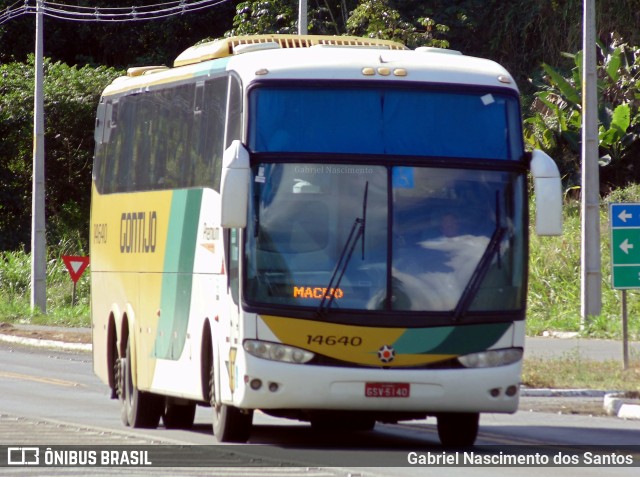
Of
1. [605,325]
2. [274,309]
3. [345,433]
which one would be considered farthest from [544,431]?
[605,325]

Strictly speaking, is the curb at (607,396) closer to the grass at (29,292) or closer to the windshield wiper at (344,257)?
the windshield wiper at (344,257)

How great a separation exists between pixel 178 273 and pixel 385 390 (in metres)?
3.14

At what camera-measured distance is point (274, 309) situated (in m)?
11.9

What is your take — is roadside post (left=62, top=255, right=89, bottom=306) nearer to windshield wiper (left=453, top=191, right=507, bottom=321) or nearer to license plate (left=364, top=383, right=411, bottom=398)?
windshield wiper (left=453, top=191, right=507, bottom=321)

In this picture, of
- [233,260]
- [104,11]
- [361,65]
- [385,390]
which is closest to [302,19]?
[361,65]

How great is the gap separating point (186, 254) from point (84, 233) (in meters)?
34.7

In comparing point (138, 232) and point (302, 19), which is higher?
point (302, 19)

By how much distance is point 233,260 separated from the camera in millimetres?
12312

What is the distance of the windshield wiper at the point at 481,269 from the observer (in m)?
12.1

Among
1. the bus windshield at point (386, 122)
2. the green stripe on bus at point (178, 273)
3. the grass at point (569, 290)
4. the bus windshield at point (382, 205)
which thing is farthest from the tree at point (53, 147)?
the bus windshield at point (382, 205)

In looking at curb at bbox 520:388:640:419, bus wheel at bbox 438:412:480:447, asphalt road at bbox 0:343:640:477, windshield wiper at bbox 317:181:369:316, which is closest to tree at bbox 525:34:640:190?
curb at bbox 520:388:640:419

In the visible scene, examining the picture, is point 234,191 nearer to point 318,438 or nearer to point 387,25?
point 318,438

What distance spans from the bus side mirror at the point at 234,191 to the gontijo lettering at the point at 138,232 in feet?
10.7

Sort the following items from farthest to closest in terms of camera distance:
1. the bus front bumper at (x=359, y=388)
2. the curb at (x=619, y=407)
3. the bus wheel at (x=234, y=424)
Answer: the curb at (x=619, y=407) < the bus wheel at (x=234, y=424) < the bus front bumper at (x=359, y=388)
